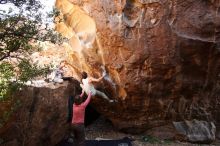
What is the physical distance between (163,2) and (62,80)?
2920 mm

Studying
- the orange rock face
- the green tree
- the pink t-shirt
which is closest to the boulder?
the orange rock face

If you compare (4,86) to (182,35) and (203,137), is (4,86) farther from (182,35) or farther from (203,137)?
(203,137)

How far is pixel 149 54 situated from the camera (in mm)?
9352

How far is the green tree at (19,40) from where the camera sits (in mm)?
6609

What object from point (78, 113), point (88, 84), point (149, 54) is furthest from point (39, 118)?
point (149, 54)

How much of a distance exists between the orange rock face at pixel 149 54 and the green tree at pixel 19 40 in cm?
249

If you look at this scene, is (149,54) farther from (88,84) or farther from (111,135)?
(111,135)

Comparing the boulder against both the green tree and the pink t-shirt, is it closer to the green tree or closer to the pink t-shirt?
the pink t-shirt

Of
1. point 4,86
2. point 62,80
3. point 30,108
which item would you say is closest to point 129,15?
point 62,80

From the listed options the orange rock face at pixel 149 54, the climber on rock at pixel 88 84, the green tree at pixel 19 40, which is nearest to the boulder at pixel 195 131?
the orange rock face at pixel 149 54

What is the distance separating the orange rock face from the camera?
30.3ft

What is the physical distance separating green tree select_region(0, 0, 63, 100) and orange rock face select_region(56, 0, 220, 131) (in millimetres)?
2490

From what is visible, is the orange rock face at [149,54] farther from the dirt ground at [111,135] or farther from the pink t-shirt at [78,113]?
the pink t-shirt at [78,113]

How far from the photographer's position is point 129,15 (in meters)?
9.33
